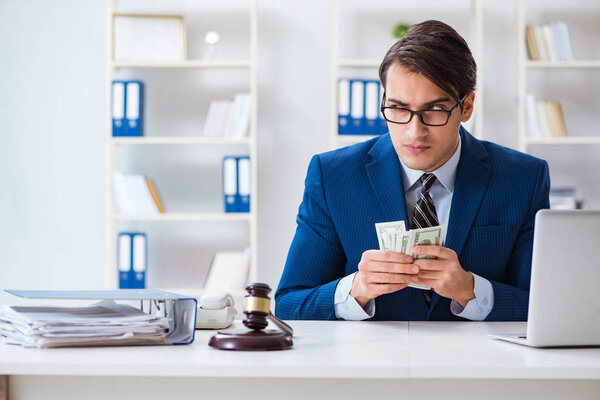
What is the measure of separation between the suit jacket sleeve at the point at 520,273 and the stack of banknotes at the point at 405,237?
9.6 inches

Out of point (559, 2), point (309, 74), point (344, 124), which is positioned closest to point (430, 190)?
point (344, 124)

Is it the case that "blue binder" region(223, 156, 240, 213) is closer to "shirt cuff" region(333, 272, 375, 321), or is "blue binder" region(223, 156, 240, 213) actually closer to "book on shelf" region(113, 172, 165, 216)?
"book on shelf" region(113, 172, 165, 216)

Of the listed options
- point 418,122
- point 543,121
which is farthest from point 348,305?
point 543,121

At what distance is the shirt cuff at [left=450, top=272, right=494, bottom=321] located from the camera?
167 cm

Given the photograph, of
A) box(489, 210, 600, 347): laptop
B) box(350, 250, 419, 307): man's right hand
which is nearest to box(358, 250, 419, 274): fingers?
box(350, 250, 419, 307): man's right hand

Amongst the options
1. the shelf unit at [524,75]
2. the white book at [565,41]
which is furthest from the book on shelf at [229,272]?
the white book at [565,41]

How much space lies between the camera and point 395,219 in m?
1.84

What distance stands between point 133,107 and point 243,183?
658 millimetres

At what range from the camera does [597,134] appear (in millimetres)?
3889

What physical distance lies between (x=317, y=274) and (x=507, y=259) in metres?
0.48

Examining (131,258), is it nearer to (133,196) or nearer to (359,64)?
(133,196)

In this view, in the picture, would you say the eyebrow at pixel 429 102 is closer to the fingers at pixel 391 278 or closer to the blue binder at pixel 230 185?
the fingers at pixel 391 278

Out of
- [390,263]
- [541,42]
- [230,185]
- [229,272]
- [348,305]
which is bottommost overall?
[229,272]

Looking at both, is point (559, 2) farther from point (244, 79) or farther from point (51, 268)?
point (51, 268)
